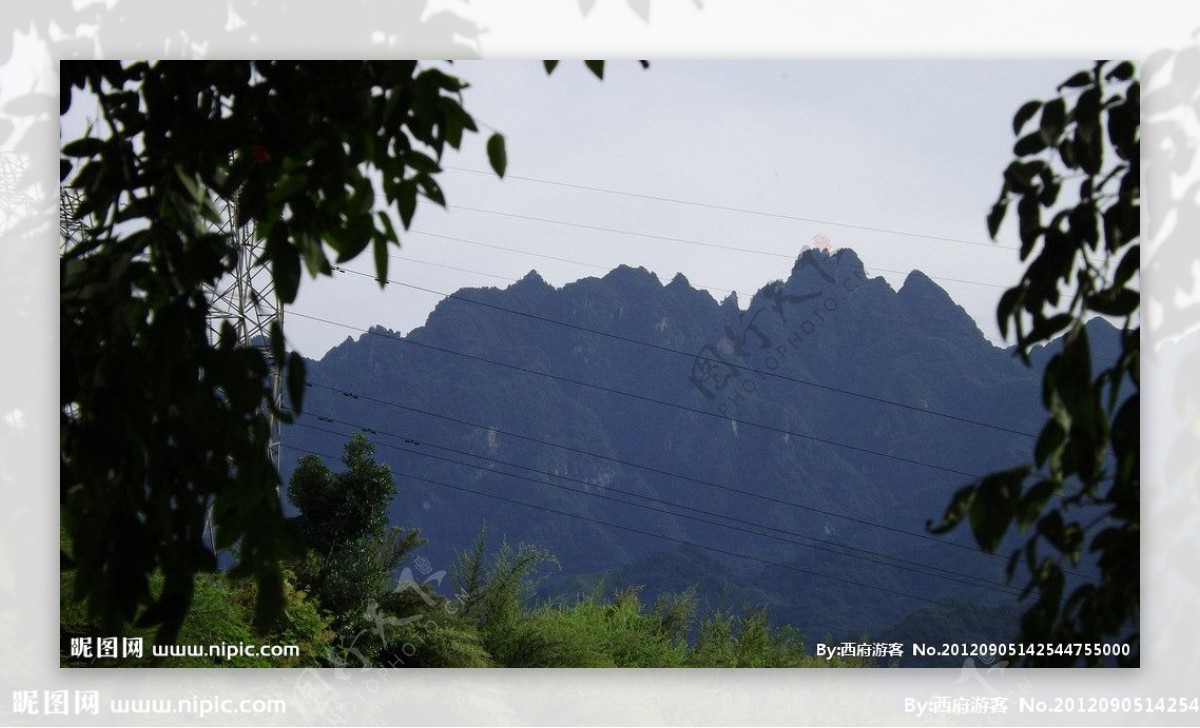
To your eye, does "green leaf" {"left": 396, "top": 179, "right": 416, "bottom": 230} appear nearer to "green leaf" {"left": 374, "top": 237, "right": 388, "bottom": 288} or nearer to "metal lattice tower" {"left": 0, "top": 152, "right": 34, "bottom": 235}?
"green leaf" {"left": 374, "top": 237, "right": 388, "bottom": 288}

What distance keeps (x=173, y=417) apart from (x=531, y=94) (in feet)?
8.45

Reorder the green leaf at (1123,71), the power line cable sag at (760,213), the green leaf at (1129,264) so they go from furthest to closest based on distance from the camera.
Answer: the power line cable sag at (760,213) → the green leaf at (1123,71) → the green leaf at (1129,264)

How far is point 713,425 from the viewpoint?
4770 millimetres

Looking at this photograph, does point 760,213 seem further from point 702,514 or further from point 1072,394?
point 1072,394

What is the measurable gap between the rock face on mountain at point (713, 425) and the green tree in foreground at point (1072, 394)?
7.96ft

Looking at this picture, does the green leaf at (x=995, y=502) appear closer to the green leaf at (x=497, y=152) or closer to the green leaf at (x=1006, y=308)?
the green leaf at (x=1006, y=308)

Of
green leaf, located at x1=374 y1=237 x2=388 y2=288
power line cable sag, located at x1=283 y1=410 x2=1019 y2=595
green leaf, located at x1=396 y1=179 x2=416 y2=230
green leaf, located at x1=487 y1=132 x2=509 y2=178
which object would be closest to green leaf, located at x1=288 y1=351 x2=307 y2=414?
green leaf, located at x1=374 y1=237 x2=388 y2=288

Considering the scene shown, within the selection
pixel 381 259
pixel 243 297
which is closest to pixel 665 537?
pixel 243 297

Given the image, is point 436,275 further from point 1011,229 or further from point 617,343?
point 1011,229

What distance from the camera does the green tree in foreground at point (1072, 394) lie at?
1.21m

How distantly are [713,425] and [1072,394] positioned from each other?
11.7 feet

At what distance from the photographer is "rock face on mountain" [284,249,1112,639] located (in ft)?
13.6

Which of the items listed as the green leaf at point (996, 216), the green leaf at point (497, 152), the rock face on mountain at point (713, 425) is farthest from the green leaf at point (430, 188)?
the rock face on mountain at point (713, 425)

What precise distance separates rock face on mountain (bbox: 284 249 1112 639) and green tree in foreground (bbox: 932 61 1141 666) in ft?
7.96
